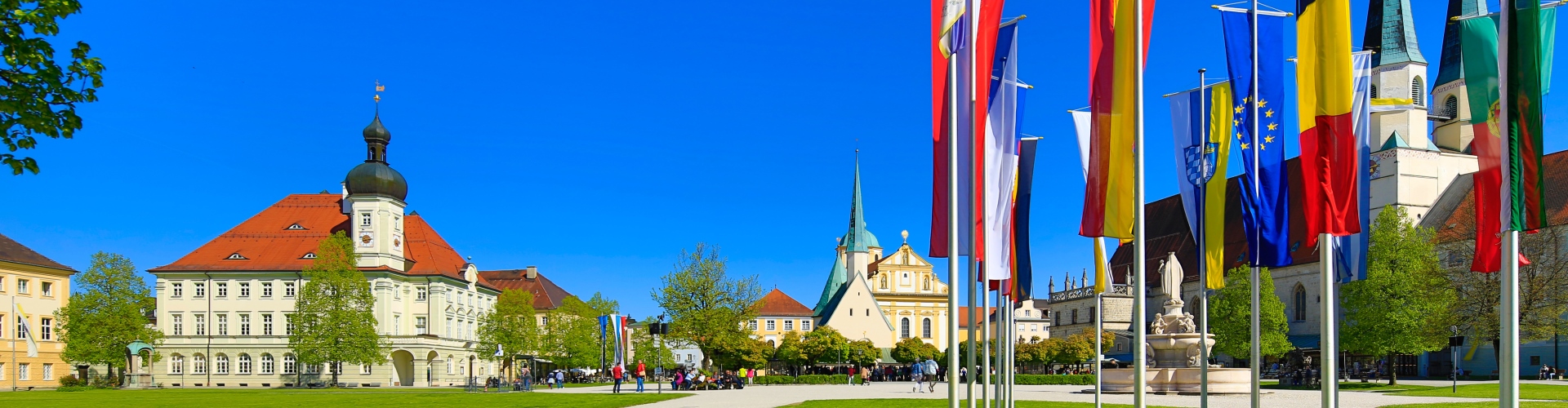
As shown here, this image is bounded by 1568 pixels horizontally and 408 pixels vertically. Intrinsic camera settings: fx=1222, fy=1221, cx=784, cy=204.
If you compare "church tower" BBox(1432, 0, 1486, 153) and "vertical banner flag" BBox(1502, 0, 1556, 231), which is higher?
"church tower" BBox(1432, 0, 1486, 153)

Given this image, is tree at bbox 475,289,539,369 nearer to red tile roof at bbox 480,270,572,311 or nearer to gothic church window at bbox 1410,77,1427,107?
red tile roof at bbox 480,270,572,311

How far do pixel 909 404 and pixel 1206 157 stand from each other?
13.3 metres

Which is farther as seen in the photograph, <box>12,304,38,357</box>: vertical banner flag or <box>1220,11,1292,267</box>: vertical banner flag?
<box>12,304,38,357</box>: vertical banner flag

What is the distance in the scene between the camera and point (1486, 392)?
3722 centimetres

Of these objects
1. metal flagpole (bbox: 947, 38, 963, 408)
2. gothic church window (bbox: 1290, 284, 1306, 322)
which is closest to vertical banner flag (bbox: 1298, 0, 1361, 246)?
metal flagpole (bbox: 947, 38, 963, 408)

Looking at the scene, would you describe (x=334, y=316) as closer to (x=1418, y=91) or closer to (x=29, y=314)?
(x=29, y=314)

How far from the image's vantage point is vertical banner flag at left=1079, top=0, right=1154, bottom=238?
1431cm

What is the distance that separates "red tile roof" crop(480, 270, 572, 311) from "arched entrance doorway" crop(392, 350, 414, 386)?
2282 centimetres

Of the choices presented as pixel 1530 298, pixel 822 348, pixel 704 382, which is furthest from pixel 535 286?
pixel 1530 298

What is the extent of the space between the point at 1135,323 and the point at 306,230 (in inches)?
2826

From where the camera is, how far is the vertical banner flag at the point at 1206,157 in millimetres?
18609

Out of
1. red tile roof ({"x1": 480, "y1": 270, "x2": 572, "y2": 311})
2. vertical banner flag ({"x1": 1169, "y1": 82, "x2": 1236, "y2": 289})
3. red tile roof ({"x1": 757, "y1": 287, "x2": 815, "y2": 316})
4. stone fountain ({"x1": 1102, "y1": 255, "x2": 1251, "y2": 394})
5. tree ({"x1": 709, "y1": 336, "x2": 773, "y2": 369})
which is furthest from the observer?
red tile roof ({"x1": 757, "y1": 287, "x2": 815, "y2": 316})

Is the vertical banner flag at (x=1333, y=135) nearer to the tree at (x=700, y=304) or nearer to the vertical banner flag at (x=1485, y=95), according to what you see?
the vertical banner flag at (x=1485, y=95)

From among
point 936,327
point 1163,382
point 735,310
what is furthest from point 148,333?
point 936,327
